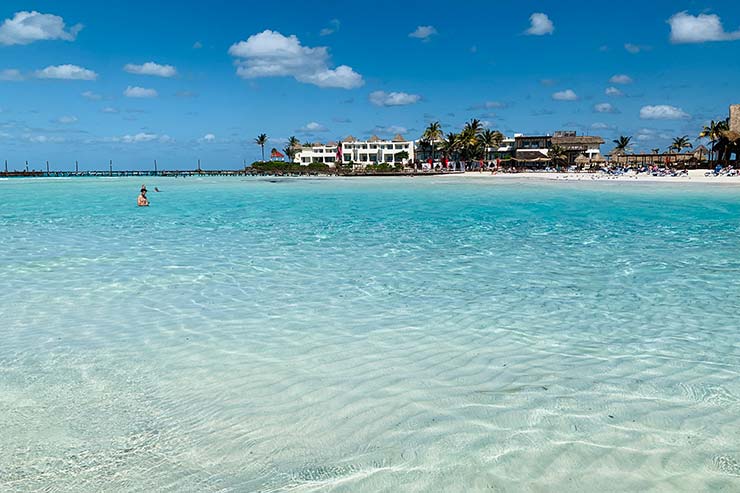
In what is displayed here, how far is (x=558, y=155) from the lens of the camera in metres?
83.2

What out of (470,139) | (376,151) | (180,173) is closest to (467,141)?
(470,139)

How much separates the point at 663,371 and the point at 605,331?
4.13 feet

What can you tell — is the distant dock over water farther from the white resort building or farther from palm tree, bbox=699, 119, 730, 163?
palm tree, bbox=699, 119, 730, 163

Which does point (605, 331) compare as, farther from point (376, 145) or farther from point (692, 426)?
A: point (376, 145)

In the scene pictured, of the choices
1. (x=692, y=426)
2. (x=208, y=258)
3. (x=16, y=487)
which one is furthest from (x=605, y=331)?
(x=208, y=258)

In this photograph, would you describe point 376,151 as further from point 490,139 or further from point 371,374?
point 371,374

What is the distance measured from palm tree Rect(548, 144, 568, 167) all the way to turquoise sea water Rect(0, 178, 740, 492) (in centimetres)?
7732

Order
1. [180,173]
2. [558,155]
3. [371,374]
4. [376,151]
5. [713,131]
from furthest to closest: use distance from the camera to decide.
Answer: [180,173], [376,151], [558,155], [713,131], [371,374]

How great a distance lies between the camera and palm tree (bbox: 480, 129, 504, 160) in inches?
3494

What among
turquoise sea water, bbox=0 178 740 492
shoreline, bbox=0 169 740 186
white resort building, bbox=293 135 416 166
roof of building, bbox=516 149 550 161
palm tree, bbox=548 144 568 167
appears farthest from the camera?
white resort building, bbox=293 135 416 166

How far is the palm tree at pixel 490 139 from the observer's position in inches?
3494

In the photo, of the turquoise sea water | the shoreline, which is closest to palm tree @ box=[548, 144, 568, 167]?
the shoreline

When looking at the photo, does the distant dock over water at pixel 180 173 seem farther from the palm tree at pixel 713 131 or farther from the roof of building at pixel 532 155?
the palm tree at pixel 713 131

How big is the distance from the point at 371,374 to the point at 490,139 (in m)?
89.0
